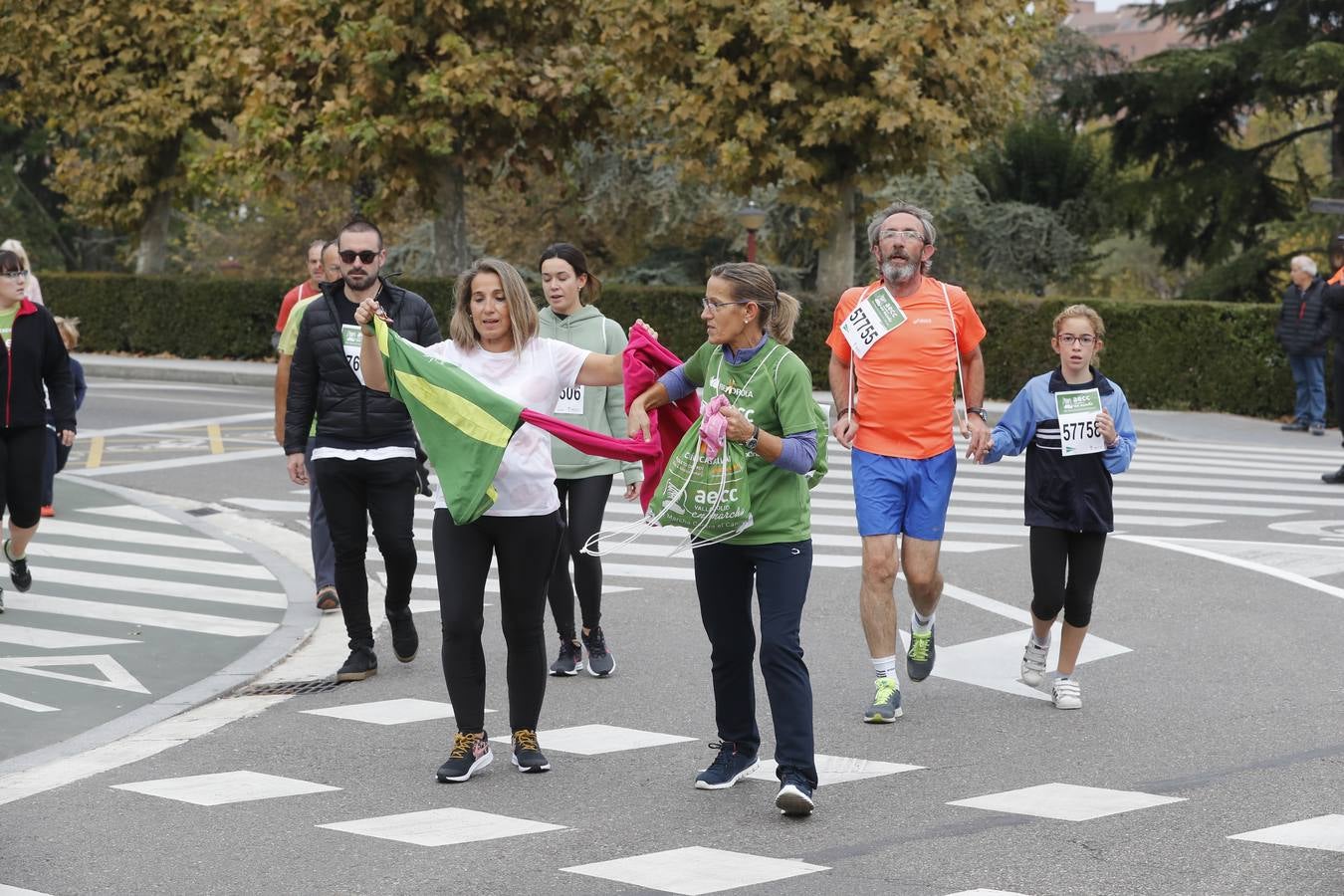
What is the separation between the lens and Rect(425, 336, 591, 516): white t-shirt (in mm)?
6516

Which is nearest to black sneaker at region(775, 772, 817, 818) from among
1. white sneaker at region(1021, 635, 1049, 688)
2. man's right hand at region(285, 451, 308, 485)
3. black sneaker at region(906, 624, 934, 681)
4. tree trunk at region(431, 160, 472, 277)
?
black sneaker at region(906, 624, 934, 681)

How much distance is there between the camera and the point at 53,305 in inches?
1380

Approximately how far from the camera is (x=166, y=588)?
10.8 metres

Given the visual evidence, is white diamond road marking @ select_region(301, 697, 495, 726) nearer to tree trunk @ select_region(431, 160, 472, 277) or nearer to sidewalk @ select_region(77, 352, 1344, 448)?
sidewalk @ select_region(77, 352, 1344, 448)

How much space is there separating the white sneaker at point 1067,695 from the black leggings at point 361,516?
2724 mm

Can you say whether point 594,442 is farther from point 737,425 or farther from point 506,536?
point 737,425

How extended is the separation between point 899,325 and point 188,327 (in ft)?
88.3

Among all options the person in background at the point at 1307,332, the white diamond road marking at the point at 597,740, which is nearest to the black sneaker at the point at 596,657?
the white diamond road marking at the point at 597,740

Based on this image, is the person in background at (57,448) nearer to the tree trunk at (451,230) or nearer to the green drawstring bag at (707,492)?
the green drawstring bag at (707,492)

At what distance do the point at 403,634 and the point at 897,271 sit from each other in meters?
2.79

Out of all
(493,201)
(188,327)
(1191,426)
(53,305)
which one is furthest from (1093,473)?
(493,201)

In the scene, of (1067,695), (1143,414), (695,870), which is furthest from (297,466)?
(1143,414)

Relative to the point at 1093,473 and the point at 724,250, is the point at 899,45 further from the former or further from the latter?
the point at 1093,473

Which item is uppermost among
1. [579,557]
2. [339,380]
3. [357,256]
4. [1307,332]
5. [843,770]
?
[357,256]
